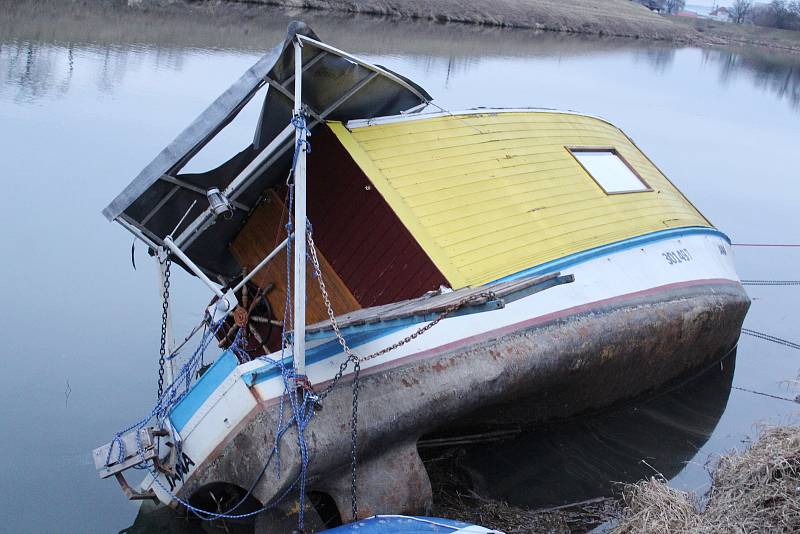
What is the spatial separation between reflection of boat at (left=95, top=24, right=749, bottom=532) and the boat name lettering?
0.04 m

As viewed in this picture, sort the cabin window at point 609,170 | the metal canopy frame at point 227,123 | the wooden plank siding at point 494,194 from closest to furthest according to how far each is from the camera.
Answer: the metal canopy frame at point 227,123, the wooden plank siding at point 494,194, the cabin window at point 609,170

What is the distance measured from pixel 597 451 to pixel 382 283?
3242 millimetres

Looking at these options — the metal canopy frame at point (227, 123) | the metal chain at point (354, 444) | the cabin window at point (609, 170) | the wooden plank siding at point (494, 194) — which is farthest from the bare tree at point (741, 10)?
the metal chain at point (354, 444)

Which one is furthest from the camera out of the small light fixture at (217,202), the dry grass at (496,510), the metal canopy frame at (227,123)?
the small light fixture at (217,202)

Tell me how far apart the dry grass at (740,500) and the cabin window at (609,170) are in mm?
4352

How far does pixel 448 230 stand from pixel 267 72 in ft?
7.99

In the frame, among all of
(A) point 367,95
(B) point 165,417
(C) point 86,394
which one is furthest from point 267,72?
(C) point 86,394

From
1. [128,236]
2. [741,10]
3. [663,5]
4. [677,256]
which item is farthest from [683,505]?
[663,5]

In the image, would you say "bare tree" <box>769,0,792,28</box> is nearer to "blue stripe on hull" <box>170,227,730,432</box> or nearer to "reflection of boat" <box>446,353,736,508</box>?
"reflection of boat" <box>446,353,736,508</box>

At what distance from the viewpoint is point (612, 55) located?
46.5 metres

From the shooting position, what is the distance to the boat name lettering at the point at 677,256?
10703 millimetres

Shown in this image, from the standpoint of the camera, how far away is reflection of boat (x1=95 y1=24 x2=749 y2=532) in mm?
6867

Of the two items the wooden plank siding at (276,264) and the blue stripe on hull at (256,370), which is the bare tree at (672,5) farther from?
the blue stripe on hull at (256,370)

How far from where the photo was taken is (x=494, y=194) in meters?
9.59
